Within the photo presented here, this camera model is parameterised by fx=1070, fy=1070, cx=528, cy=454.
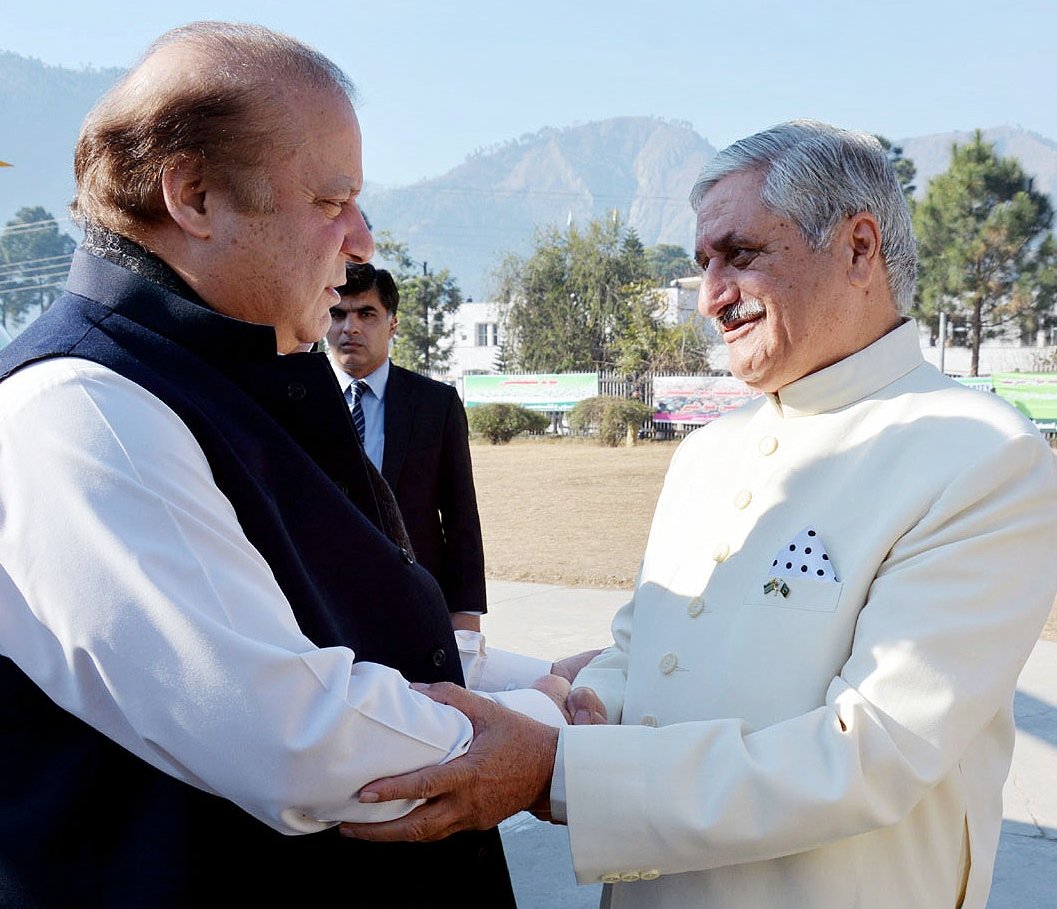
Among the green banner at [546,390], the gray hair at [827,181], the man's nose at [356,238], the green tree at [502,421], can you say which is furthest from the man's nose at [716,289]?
the green banner at [546,390]

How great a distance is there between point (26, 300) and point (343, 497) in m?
146

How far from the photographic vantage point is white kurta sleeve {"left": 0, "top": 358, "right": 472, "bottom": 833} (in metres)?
1.29

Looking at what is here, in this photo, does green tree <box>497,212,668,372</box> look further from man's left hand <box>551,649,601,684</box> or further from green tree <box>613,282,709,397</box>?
man's left hand <box>551,649,601,684</box>

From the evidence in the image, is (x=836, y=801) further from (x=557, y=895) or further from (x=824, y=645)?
(x=557, y=895)

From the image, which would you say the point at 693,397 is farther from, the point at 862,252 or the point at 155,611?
the point at 155,611

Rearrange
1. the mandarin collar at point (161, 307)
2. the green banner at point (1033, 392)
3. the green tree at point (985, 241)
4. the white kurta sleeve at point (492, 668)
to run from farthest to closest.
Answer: the green tree at point (985, 241)
the green banner at point (1033, 392)
the white kurta sleeve at point (492, 668)
the mandarin collar at point (161, 307)

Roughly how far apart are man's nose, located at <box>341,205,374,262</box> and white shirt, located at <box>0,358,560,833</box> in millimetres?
474

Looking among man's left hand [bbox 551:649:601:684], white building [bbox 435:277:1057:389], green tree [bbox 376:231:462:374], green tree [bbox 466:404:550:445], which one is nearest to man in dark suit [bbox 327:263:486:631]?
man's left hand [bbox 551:649:601:684]

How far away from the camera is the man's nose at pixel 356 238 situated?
5.65 ft

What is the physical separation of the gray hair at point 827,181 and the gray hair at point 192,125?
94cm

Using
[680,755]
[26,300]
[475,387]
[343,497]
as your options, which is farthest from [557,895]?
[26,300]

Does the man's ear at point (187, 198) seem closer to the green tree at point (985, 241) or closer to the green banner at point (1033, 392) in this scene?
the green banner at point (1033, 392)

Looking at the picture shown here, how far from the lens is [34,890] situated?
1392mm

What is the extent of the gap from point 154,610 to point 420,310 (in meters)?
55.1
